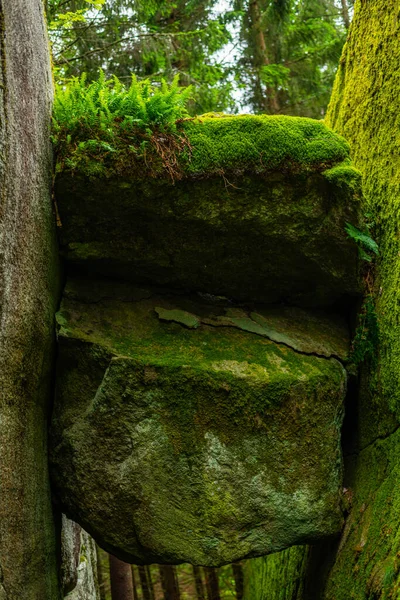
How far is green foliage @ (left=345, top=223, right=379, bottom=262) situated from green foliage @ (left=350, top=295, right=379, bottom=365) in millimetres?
396

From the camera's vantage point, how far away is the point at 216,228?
4.54m

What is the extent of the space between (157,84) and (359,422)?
24.4 feet

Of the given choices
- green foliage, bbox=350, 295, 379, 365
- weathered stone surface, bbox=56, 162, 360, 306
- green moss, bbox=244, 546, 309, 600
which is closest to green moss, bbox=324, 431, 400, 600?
green foliage, bbox=350, 295, 379, 365

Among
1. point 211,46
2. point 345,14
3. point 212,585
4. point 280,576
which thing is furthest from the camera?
point 345,14

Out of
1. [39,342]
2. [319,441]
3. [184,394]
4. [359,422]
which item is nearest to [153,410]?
[184,394]

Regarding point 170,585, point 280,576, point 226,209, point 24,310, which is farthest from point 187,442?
point 170,585

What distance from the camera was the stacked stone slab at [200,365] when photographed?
4.15m

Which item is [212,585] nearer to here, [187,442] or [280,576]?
[280,576]

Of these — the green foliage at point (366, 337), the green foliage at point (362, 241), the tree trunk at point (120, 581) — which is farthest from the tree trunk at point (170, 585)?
the green foliage at point (362, 241)

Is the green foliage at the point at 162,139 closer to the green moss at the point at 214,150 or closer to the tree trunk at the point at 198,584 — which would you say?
the green moss at the point at 214,150

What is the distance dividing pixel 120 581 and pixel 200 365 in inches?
191

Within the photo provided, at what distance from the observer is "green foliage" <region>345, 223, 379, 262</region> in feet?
15.0

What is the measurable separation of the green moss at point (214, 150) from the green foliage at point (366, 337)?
51.2 inches

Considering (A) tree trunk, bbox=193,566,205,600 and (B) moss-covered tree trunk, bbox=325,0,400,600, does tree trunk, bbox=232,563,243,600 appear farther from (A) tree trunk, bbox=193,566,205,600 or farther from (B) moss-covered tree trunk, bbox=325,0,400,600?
(B) moss-covered tree trunk, bbox=325,0,400,600
